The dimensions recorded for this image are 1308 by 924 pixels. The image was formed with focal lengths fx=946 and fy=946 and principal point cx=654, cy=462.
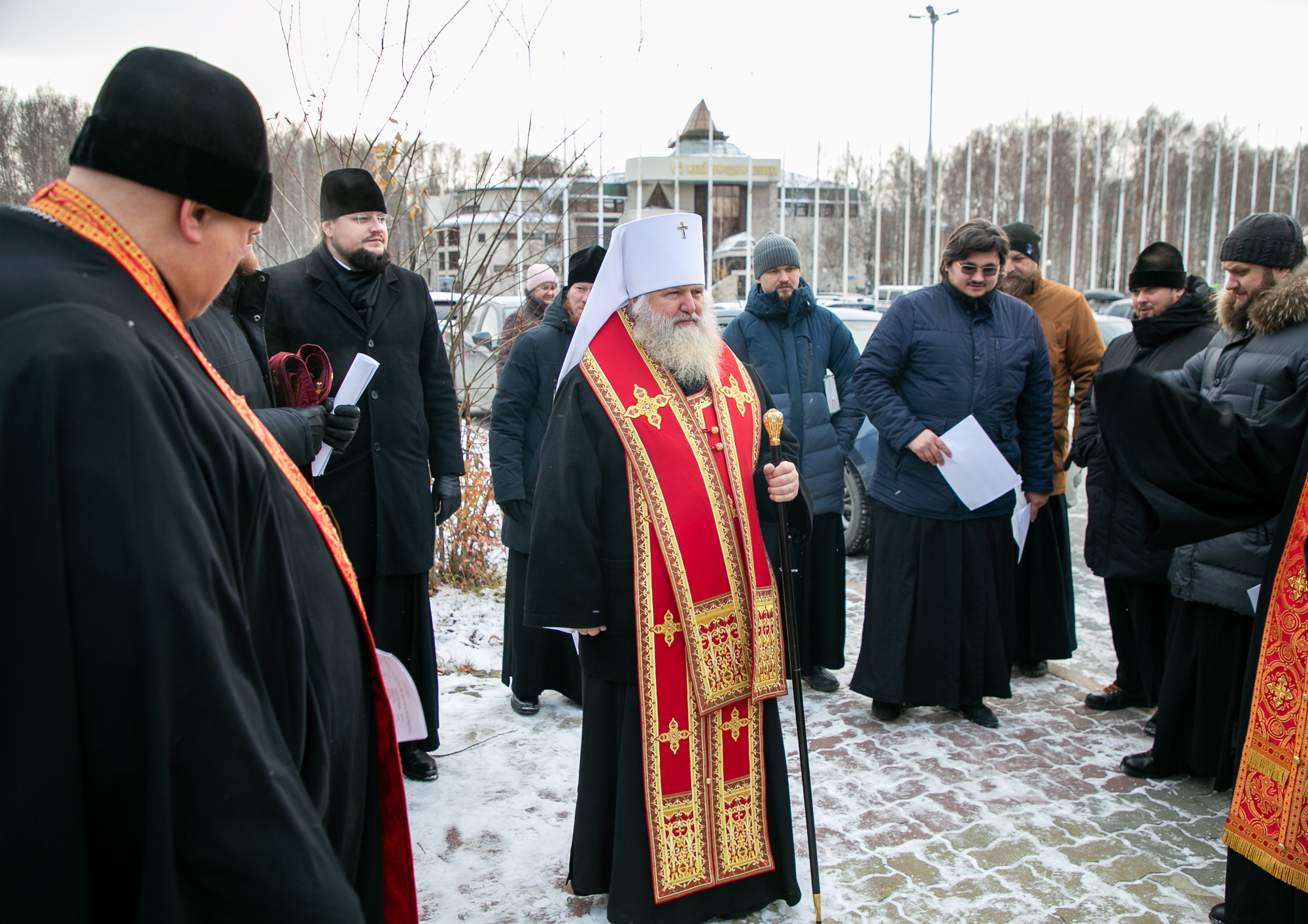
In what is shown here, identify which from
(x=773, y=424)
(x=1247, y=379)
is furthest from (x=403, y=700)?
(x=1247, y=379)

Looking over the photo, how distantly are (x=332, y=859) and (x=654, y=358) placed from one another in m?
1.95

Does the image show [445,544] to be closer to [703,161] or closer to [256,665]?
[256,665]

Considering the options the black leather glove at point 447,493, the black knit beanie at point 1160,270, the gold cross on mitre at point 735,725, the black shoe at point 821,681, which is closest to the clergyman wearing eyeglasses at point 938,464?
the black shoe at point 821,681

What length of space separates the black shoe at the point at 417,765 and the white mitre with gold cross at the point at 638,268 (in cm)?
174

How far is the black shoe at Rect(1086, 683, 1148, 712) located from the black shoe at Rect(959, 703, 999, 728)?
574mm

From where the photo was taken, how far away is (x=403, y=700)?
205cm

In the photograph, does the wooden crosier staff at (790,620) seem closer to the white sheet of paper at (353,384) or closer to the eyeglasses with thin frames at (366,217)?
the white sheet of paper at (353,384)

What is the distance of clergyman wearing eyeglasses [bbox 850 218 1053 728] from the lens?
4223mm

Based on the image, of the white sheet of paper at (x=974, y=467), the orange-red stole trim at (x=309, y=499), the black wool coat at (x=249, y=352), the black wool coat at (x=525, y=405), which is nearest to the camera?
the orange-red stole trim at (x=309, y=499)

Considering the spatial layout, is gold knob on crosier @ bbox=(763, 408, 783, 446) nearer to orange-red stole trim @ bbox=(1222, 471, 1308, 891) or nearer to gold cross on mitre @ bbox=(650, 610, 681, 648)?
gold cross on mitre @ bbox=(650, 610, 681, 648)

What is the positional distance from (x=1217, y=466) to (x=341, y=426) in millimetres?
2436

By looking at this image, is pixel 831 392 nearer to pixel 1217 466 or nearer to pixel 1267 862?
pixel 1217 466

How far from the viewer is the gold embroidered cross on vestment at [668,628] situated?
269cm

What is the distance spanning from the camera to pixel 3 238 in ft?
3.46
